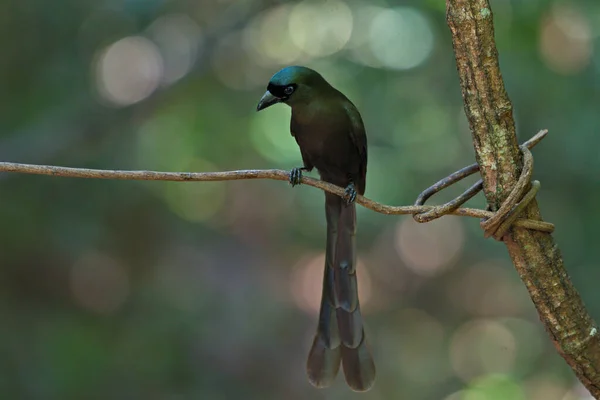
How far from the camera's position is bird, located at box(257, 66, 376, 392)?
215cm

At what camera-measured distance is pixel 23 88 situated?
4797 mm

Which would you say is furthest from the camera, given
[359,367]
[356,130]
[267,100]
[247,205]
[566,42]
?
[247,205]

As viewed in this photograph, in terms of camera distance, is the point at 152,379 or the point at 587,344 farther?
the point at 152,379

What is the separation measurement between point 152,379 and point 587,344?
4.40 metres

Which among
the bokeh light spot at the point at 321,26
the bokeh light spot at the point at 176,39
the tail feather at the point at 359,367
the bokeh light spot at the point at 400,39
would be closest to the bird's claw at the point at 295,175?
the tail feather at the point at 359,367

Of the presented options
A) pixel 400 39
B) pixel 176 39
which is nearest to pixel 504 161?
pixel 400 39

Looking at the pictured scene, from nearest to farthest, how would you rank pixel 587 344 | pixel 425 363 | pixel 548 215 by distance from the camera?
pixel 587 344, pixel 548 215, pixel 425 363

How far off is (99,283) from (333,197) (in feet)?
11.2

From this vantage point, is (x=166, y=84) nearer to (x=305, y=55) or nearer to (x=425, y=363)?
(x=305, y=55)

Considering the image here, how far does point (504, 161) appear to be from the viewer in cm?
142

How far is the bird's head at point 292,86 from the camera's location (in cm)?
244

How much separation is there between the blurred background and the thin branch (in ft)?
10.5

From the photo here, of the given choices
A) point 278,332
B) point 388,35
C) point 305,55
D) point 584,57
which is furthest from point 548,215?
point 278,332

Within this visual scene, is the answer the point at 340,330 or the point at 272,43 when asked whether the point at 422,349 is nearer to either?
the point at 272,43
